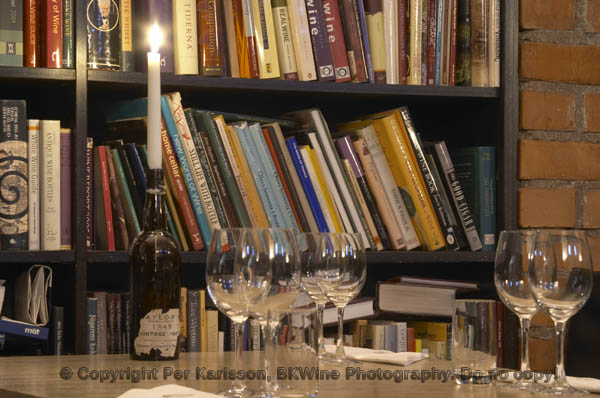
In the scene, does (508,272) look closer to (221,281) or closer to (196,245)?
(221,281)

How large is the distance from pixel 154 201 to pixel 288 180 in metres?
0.60

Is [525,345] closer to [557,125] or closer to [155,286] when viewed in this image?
[155,286]

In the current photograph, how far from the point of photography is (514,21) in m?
→ 2.02

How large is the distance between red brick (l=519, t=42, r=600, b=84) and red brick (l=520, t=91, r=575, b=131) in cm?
Answer: 4

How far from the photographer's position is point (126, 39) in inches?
71.0

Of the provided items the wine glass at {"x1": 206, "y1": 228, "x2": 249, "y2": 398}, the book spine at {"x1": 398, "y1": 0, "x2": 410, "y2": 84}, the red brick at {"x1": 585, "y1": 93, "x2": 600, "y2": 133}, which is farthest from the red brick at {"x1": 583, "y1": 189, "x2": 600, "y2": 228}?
the wine glass at {"x1": 206, "y1": 228, "x2": 249, "y2": 398}

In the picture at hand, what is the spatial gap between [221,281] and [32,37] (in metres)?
0.97

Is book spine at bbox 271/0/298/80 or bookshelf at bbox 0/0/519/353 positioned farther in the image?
book spine at bbox 271/0/298/80

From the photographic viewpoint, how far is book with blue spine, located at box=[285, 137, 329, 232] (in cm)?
192

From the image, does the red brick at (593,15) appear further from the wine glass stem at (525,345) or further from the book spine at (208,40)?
the wine glass stem at (525,345)

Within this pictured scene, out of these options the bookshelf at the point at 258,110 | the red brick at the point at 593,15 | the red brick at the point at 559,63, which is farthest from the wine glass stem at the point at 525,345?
the red brick at the point at 593,15

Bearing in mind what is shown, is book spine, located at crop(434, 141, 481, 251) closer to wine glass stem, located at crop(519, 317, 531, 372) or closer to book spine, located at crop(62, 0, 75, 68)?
book spine, located at crop(62, 0, 75, 68)

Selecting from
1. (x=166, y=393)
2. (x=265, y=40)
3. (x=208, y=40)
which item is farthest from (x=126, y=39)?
(x=166, y=393)

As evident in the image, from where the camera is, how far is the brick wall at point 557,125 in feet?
6.64
